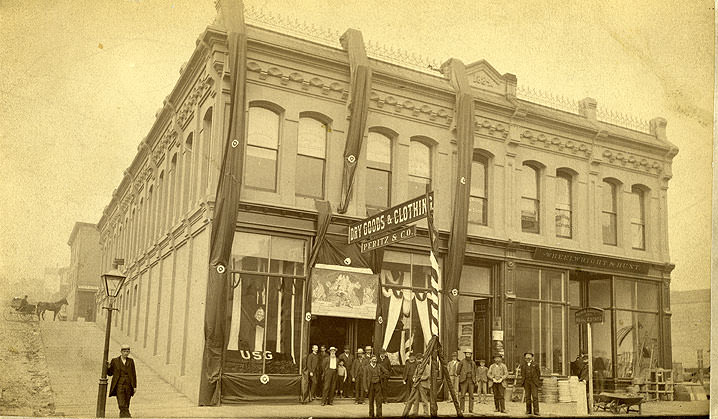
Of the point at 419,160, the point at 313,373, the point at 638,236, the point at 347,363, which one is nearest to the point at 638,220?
the point at 638,236

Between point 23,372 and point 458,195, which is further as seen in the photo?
point 458,195

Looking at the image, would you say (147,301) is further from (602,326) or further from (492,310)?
(602,326)

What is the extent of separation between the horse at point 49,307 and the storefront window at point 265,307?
2.13 meters

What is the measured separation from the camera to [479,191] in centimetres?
1191

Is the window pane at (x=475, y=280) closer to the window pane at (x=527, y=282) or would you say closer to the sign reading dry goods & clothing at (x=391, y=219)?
the window pane at (x=527, y=282)

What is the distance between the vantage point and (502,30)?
1112cm

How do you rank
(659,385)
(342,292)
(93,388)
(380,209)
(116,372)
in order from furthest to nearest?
1. (659,385)
2. (380,209)
3. (342,292)
4. (116,372)
5. (93,388)

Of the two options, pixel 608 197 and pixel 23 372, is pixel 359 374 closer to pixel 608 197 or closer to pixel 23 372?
pixel 23 372

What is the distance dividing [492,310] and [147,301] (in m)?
5.34

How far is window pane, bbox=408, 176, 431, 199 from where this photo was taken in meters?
11.4

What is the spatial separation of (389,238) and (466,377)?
2.31 metres

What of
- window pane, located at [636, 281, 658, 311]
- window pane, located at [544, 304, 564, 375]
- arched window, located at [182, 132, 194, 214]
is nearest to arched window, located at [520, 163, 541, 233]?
window pane, located at [544, 304, 564, 375]

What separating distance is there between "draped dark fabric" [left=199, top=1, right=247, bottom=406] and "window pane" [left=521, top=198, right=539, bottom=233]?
4.75 m

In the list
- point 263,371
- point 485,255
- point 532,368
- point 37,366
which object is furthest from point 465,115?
point 37,366
